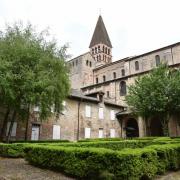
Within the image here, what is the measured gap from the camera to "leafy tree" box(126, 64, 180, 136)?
76.7ft

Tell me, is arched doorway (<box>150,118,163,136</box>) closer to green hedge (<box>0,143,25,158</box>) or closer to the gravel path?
green hedge (<box>0,143,25,158</box>)

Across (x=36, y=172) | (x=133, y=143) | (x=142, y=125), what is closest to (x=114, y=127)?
(x=142, y=125)

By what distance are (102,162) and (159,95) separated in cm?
1867

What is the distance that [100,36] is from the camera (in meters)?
63.4

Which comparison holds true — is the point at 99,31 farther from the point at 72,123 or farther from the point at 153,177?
the point at 153,177

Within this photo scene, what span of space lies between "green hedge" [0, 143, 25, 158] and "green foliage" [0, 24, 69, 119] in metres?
3.24

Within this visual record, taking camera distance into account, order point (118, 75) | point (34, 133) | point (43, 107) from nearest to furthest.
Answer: point (43, 107)
point (34, 133)
point (118, 75)

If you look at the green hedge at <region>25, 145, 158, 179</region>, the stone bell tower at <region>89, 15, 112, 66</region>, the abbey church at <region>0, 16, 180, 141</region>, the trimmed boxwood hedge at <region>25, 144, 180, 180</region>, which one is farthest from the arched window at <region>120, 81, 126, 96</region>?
the green hedge at <region>25, 145, 158, 179</region>

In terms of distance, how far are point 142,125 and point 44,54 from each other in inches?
722

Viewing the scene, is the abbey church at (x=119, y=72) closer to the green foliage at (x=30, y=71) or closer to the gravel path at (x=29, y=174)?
the green foliage at (x=30, y=71)

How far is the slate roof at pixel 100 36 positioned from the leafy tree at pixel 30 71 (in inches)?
1876

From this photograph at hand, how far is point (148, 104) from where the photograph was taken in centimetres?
2395

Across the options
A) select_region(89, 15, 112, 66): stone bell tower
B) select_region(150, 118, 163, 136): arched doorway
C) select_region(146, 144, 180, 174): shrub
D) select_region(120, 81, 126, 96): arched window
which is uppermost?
select_region(89, 15, 112, 66): stone bell tower

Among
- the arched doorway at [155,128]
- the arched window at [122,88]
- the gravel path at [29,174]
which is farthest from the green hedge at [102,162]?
the arched window at [122,88]
